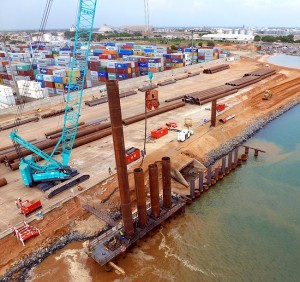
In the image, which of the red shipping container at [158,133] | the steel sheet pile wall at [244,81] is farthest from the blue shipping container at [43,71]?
the red shipping container at [158,133]

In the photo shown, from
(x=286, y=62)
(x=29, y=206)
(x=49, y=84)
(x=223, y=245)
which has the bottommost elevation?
(x=286, y=62)

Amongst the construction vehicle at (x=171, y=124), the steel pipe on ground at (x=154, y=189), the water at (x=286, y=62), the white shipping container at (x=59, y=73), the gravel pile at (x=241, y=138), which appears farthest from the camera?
the water at (x=286, y=62)

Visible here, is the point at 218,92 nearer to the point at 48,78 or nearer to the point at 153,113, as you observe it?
the point at 153,113

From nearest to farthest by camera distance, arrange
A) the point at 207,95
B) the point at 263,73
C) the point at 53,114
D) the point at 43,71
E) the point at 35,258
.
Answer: the point at 35,258 < the point at 53,114 < the point at 207,95 < the point at 43,71 < the point at 263,73

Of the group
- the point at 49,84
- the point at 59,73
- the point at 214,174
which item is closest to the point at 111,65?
the point at 59,73

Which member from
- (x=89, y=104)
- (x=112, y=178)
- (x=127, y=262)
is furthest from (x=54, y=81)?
(x=127, y=262)

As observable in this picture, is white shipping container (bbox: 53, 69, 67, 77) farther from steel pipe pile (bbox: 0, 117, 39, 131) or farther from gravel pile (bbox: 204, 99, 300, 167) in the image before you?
gravel pile (bbox: 204, 99, 300, 167)

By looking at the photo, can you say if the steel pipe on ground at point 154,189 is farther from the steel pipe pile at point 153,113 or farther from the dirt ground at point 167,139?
the steel pipe pile at point 153,113
